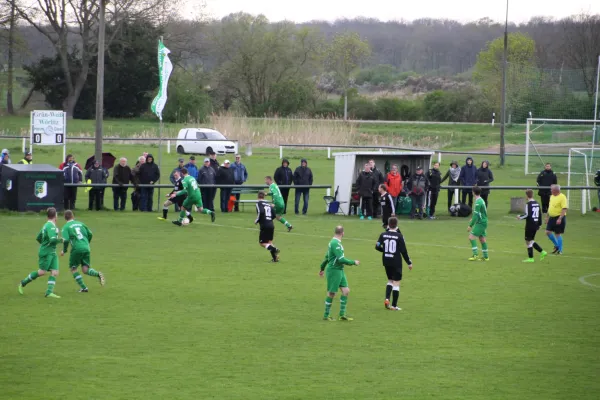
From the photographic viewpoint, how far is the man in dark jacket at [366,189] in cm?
2931

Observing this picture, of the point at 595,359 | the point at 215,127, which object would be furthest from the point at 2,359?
the point at 215,127

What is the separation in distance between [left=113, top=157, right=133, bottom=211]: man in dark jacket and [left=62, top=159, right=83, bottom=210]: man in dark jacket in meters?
1.22

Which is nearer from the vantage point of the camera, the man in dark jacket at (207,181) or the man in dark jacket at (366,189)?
the man in dark jacket at (366,189)

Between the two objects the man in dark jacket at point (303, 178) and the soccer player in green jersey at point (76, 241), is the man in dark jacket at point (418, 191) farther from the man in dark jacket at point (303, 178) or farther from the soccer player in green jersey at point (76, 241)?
the soccer player in green jersey at point (76, 241)

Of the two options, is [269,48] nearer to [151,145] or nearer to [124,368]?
[151,145]

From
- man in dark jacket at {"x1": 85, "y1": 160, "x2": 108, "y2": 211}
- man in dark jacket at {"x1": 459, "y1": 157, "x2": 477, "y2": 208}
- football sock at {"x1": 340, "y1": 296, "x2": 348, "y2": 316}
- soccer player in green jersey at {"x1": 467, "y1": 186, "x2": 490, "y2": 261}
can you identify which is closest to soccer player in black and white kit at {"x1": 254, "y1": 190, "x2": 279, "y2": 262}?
soccer player in green jersey at {"x1": 467, "y1": 186, "x2": 490, "y2": 261}

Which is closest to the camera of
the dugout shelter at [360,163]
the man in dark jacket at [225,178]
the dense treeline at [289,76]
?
the man in dark jacket at [225,178]

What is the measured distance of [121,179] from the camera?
29594mm

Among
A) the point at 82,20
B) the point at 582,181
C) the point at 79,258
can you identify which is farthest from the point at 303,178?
the point at 82,20

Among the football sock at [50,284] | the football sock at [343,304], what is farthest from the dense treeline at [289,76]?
the football sock at [50,284]

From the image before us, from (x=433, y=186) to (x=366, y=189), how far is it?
8.03 feet

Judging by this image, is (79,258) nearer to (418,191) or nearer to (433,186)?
(418,191)

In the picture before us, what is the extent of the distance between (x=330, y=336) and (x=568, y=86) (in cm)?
3739

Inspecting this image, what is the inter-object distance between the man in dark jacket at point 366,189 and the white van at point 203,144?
1780 cm
